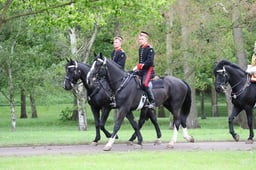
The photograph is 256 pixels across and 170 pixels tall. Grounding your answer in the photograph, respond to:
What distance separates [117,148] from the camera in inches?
640

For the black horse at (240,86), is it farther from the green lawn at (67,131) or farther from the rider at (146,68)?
the rider at (146,68)

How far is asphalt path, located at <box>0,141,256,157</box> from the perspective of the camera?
606 inches

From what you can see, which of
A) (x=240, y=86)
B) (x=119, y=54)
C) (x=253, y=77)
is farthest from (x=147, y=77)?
(x=253, y=77)

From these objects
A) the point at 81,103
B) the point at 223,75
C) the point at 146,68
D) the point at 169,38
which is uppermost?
the point at 169,38

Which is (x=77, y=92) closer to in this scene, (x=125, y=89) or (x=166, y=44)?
(x=166, y=44)

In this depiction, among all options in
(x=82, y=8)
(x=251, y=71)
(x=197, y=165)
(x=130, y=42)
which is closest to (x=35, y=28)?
(x=82, y=8)

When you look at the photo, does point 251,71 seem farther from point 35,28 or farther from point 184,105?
point 35,28

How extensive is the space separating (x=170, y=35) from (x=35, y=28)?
14.4m

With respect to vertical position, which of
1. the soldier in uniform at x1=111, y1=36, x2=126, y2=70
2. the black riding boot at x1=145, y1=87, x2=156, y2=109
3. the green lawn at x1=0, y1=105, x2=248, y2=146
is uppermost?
the soldier in uniform at x1=111, y1=36, x2=126, y2=70

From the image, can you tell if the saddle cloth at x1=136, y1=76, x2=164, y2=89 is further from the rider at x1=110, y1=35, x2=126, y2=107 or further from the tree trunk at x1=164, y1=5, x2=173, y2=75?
the tree trunk at x1=164, y1=5, x2=173, y2=75

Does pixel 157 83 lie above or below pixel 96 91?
above

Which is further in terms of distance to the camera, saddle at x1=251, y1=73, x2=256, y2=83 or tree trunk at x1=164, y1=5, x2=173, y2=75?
tree trunk at x1=164, y1=5, x2=173, y2=75

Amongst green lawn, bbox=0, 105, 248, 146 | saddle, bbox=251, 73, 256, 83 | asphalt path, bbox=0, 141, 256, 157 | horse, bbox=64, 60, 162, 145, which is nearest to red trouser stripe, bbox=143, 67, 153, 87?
horse, bbox=64, 60, 162, 145

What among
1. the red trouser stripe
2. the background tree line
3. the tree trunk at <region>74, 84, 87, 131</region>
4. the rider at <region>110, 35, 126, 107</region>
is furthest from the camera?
the tree trunk at <region>74, 84, 87, 131</region>
